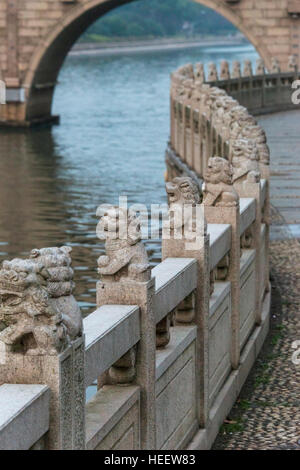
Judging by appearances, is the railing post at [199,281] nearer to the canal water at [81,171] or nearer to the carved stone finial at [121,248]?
the carved stone finial at [121,248]

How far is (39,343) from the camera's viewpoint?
475 cm

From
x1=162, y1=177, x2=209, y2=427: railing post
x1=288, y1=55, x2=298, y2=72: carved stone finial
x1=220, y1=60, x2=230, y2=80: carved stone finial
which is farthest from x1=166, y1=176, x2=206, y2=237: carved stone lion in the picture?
x1=288, y1=55, x2=298, y2=72: carved stone finial

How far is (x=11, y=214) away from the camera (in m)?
23.7

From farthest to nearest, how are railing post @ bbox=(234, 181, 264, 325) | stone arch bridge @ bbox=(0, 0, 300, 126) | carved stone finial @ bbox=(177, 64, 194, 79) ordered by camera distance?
stone arch bridge @ bbox=(0, 0, 300, 126)
carved stone finial @ bbox=(177, 64, 194, 79)
railing post @ bbox=(234, 181, 264, 325)

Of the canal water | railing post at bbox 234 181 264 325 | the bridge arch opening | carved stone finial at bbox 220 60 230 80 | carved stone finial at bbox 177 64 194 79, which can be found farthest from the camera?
the bridge arch opening

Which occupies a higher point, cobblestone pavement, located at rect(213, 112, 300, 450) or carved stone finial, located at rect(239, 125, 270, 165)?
carved stone finial, located at rect(239, 125, 270, 165)

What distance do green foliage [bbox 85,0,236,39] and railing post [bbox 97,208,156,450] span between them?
117 metres

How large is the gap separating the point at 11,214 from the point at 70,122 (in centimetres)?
2222

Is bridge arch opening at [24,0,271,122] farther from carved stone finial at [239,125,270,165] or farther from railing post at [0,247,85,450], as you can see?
railing post at [0,247,85,450]

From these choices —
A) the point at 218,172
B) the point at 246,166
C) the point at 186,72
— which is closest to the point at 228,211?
the point at 218,172

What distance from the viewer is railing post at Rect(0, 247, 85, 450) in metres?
4.73

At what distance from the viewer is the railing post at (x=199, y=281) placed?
748cm

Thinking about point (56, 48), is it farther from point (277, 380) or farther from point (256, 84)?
point (277, 380)

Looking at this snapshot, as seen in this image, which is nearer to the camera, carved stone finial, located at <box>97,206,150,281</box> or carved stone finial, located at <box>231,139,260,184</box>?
carved stone finial, located at <box>97,206,150,281</box>
